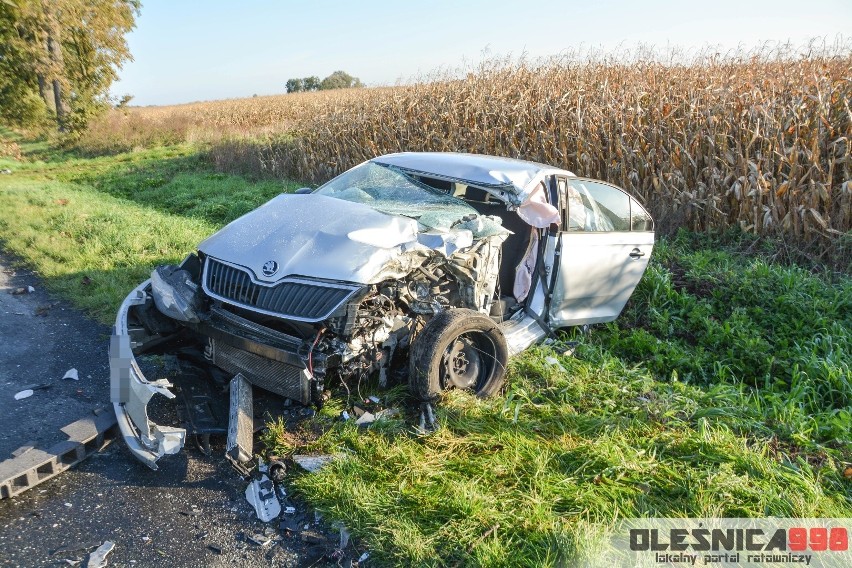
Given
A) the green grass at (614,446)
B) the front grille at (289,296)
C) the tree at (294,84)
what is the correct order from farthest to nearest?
the tree at (294,84) < the front grille at (289,296) < the green grass at (614,446)

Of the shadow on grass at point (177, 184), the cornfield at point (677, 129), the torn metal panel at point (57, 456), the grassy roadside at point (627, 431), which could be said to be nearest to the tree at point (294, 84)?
the shadow on grass at point (177, 184)

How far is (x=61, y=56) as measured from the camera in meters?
23.9

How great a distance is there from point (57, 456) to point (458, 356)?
2.49 meters

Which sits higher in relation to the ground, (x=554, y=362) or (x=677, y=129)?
(x=677, y=129)

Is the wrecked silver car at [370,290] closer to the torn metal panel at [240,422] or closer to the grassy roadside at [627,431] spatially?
the torn metal panel at [240,422]

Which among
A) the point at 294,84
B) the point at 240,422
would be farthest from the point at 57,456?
the point at 294,84

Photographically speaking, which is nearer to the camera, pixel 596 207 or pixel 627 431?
pixel 627 431

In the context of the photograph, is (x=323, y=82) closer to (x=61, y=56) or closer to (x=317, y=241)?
(x=61, y=56)

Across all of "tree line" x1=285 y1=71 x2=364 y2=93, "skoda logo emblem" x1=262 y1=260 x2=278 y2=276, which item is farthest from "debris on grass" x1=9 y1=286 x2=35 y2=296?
"tree line" x1=285 y1=71 x2=364 y2=93

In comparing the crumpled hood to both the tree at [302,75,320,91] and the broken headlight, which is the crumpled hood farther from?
the tree at [302,75,320,91]

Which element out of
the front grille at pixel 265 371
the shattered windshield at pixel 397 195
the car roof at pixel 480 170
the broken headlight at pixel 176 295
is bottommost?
the front grille at pixel 265 371

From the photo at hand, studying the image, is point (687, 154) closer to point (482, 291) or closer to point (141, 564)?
point (482, 291)

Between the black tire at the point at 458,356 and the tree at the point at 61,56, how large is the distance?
23583 mm

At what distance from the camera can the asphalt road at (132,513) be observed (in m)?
2.91
